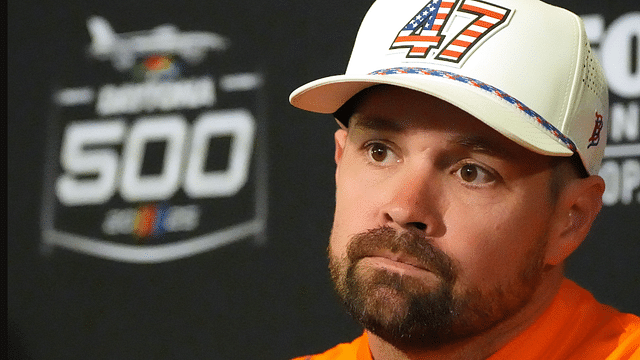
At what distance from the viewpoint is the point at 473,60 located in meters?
0.82

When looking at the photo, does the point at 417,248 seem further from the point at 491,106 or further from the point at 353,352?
the point at 353,352

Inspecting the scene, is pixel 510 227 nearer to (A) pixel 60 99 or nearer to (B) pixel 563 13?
(B) pixel 563 13

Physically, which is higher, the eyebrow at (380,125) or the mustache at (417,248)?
the eyebrow at (380,125)

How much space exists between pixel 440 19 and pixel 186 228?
137 cm

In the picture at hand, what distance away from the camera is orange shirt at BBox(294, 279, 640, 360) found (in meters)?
0.84

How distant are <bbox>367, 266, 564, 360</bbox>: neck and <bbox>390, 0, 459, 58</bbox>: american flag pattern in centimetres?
33

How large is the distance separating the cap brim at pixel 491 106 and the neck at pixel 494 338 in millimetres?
196

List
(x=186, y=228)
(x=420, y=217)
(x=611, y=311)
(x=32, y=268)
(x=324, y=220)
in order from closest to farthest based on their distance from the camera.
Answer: (x=420, y=217), (x=611, y=311), (x=324, y=220), (x=186, y=228), (x=32, y=268)

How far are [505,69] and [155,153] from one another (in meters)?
1.52

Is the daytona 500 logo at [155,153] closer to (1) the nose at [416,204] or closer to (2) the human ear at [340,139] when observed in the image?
(2) the human ear at [340,139]

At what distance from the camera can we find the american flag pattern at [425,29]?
2.82 feet

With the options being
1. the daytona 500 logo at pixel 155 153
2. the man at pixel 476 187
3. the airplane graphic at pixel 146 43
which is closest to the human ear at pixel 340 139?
the man at pixel 476 187

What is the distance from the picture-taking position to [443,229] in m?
0.79

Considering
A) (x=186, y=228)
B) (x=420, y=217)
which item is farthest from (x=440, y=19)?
(x=186, y=228)
